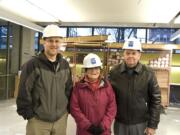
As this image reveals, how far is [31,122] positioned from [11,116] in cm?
413

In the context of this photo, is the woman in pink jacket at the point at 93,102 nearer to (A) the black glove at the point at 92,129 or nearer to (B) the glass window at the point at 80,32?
(A) the black glove at the point at 92,129

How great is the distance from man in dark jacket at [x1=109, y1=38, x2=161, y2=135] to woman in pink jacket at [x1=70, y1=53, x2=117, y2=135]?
136 millimetres

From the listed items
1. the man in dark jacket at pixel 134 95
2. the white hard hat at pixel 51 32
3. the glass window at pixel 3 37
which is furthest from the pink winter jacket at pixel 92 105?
the glass window at pixel 3 37

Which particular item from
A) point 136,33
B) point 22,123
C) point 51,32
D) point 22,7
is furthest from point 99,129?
point 136,33

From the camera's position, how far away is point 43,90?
2502 millimetres

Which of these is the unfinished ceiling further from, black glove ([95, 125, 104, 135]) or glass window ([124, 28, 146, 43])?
black glove ([95, 125, 104, 135])

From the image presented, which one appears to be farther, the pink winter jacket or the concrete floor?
the concrete floor

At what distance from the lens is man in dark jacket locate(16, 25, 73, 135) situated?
2471 mm

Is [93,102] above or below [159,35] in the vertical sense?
below

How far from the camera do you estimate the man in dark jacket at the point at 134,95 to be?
8.82 ft

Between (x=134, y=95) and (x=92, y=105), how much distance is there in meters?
Answer: 0.45

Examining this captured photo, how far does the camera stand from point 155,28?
33.2 ft

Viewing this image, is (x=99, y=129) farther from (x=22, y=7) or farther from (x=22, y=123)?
(x=22, y=7)

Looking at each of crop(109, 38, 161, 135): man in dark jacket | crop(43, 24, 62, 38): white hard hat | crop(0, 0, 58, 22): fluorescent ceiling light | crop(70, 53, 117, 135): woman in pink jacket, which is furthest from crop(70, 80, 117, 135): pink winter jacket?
crop(0, 0, 58, 22): fluorescent ceiling light
